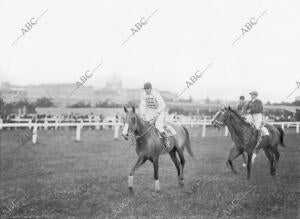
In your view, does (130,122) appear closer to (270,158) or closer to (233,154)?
(233,154)

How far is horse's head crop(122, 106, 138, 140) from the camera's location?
7.78 m

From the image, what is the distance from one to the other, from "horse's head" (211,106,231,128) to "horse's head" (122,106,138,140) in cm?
316

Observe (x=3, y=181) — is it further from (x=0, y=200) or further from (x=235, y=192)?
(x=235, y=192)

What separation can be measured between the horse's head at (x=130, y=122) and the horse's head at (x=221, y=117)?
316 centimetres

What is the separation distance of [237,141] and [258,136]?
0.75 metres

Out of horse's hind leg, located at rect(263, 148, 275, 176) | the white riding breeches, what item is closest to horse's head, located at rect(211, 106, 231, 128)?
the white riding breeches

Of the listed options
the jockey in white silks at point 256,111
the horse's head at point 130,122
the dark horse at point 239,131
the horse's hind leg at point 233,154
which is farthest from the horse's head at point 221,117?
the horse's head at point 130,122

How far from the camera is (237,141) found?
1095cm

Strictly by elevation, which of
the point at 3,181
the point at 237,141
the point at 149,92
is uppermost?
the point at 149,92

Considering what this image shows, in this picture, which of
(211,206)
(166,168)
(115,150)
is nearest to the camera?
(211,206)

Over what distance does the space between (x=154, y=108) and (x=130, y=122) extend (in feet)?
4.68

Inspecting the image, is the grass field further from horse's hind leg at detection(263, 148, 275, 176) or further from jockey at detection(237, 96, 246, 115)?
jockey at detection(237, 96, 246, 115)

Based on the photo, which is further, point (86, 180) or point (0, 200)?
point (86, 180)

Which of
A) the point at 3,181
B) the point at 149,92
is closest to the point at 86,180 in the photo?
the point at 3,181
